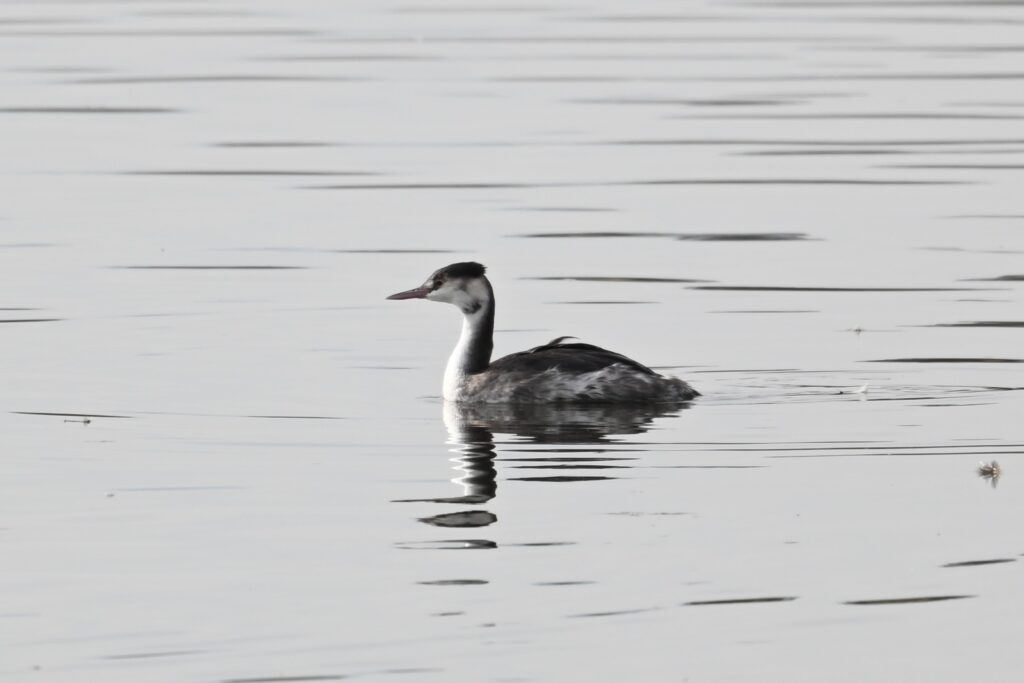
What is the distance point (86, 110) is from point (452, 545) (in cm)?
2039

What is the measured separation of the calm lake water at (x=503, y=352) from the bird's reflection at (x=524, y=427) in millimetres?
54

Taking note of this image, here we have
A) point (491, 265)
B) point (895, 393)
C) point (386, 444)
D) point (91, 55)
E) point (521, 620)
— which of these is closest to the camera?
point (521, 620)

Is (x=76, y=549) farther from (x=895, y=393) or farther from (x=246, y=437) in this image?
(x=895, y=393)

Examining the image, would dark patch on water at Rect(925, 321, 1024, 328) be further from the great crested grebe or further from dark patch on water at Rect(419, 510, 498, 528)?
dark patch on water at Rect(419, 510, 498, 528)

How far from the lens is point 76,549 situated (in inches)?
387

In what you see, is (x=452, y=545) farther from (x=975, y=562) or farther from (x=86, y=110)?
(x=86, y=110)

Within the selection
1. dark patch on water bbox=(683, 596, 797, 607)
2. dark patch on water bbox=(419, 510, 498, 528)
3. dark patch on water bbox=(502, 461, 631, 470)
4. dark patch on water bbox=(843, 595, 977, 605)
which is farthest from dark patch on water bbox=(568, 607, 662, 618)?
dark patch on water bbox=(502, 461, 631, 470)

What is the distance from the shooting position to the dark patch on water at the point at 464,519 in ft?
33.8

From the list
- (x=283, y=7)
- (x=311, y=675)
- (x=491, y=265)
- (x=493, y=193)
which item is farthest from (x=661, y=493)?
(x=283, y=7)

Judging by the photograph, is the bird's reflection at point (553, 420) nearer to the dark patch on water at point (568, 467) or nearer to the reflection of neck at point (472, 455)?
the reflection of neck at point (472, 455)

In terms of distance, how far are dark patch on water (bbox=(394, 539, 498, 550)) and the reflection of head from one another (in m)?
2.82

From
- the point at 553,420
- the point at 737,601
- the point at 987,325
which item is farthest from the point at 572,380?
the point at 737,601

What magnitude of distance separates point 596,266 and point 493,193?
389 centimetres

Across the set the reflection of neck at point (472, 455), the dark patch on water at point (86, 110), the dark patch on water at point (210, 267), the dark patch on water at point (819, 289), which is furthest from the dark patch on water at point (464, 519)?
the dark patch on water at point (86, 110)
